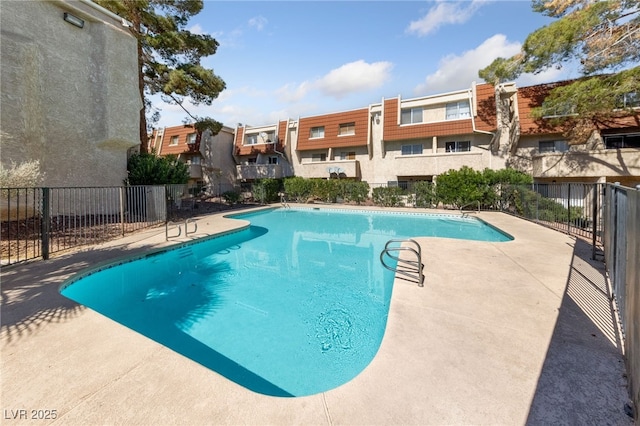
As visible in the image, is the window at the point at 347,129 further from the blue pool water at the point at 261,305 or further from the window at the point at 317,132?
the blue pool water at the point at 261,305

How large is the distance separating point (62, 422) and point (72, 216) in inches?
526

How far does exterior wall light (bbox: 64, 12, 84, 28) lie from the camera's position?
11.6m

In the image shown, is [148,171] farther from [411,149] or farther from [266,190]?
[411,149]

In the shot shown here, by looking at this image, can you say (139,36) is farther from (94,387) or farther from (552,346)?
(552,346)

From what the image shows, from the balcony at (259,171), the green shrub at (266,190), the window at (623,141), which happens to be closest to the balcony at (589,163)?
the window at (623,141)

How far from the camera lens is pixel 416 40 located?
13.8 meters

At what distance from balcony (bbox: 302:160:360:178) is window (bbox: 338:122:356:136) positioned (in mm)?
2915

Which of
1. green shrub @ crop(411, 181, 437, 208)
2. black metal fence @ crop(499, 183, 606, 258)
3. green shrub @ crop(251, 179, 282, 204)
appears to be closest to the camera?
black metal fence @ crop(499, 183, 606, 258)

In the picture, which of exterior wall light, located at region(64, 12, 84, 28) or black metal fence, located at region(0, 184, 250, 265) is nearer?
black metal fence, located at region(0, 184, 250, 265)

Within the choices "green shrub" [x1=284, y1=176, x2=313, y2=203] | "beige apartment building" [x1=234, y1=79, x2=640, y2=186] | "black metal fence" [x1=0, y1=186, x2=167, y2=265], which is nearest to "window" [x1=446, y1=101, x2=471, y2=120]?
"beige apartment building" [x1=234, y1=79, x2=640, y2=186]

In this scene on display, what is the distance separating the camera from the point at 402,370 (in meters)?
2.83

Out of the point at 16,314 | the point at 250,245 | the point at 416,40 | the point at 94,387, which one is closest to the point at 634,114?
the point at 416,40

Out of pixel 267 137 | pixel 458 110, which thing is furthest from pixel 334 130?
pixel 458 110

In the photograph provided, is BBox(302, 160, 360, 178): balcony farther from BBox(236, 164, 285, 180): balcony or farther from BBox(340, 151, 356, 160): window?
BBox(236, 164, 285, 180): balcony
